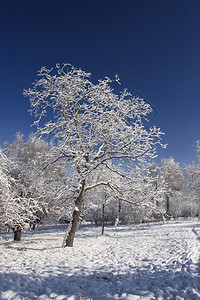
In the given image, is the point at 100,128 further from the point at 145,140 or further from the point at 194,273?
the point at 194,273

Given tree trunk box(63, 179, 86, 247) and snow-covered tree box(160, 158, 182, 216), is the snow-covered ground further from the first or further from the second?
snow-covered tree box(160, 158, 182, 216)

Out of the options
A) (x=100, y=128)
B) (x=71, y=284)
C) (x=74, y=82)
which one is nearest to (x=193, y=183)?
(x=100, y=128)

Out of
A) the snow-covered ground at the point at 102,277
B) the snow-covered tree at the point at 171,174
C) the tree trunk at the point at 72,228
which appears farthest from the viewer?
the snow-covered tree at the point at 171,174

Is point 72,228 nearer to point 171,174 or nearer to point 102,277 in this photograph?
point 102,277

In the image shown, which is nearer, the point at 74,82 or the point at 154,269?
the point at 154,269

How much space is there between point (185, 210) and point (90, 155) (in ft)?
127

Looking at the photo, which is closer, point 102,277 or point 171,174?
point 102,277

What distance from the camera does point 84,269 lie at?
6.55m

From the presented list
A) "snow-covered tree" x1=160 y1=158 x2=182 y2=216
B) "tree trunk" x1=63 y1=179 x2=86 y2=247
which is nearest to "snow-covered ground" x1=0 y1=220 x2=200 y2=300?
"tree trunk" x1=63 y1=179 x2=86 y2=247

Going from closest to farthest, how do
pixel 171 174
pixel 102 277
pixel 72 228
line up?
pixel 102 277, pixel 72 228, pixel 171 174

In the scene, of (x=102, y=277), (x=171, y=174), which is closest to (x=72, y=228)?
(x=102, y=277)

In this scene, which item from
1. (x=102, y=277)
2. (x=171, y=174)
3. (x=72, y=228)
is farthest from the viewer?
(x=171, y=174)

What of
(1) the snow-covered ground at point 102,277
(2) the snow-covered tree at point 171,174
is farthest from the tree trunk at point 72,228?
(2) the snow-covered tree at point 171,174

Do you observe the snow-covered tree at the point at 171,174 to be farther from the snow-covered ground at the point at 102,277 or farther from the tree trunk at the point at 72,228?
the snow-covered ground at the point at 102,277
